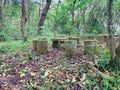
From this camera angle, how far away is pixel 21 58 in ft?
20.5

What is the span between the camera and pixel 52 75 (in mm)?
4684

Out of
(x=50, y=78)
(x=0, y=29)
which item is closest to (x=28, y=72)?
(x=50, y=78)

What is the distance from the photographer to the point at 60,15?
1853 cm

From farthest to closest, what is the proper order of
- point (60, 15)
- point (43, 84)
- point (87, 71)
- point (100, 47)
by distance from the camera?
point (60, 15), point (100, 47), point (87, 71), point (43, 84)

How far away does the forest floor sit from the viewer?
4367 mm

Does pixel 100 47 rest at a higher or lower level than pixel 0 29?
lower

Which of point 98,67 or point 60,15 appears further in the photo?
point 60,15

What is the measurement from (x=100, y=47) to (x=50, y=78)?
2615 millimetres

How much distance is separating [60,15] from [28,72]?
548 inches

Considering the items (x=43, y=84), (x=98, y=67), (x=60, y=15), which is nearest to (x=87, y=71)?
(x=98, y=67)

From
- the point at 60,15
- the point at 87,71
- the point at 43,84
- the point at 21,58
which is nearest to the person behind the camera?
the point at 43,84

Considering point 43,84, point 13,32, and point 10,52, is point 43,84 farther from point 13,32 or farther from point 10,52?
point 13,32

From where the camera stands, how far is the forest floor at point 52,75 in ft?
14.3

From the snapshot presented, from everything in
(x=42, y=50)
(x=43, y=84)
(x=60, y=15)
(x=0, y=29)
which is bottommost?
(x=43, y=84)
